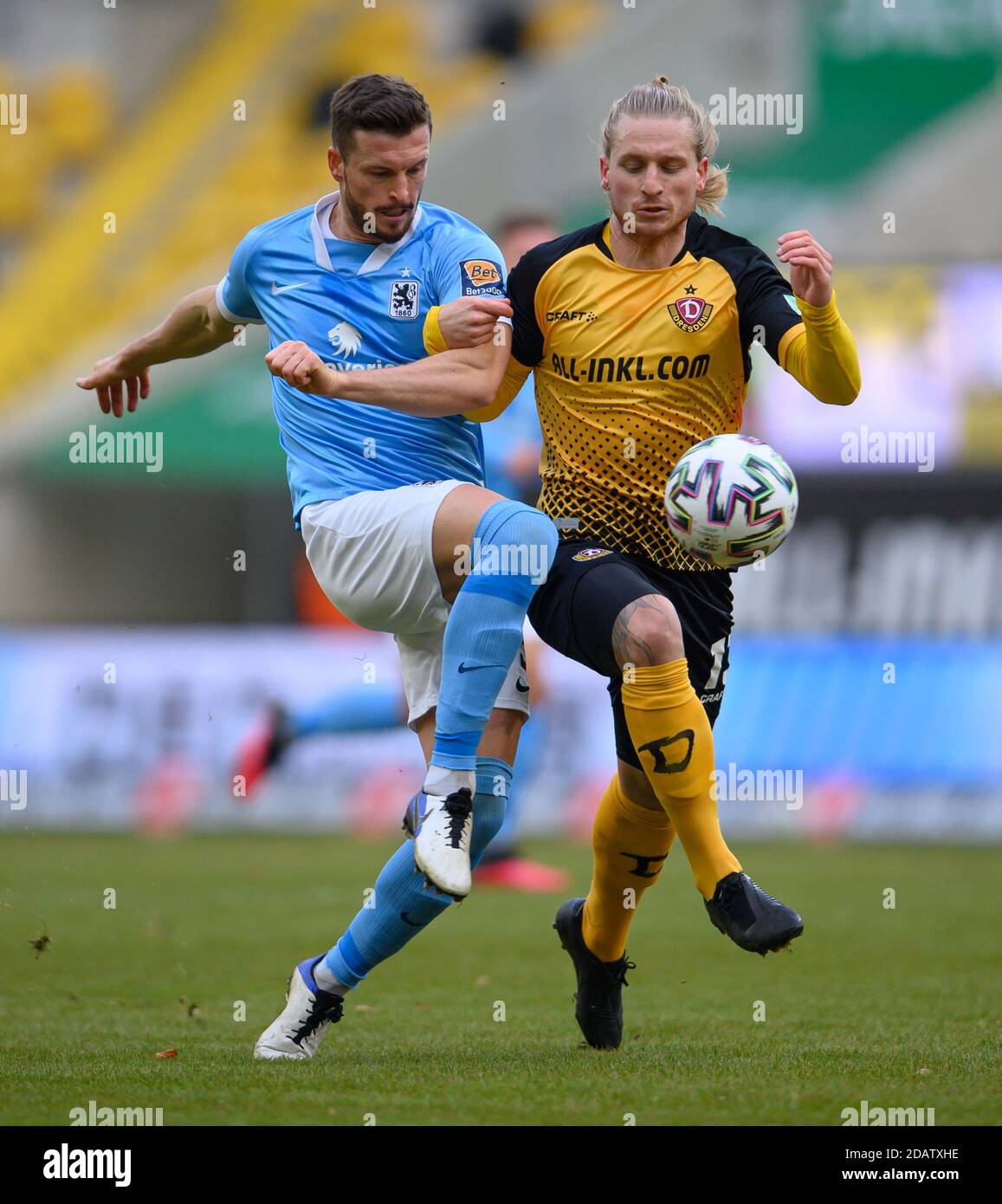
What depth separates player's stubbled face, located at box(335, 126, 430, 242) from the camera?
4766 millimetres

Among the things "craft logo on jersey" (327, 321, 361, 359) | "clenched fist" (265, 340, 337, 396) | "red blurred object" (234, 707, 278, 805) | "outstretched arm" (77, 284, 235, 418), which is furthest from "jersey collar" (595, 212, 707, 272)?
"red blurred object" (234, 707, 278, 805)

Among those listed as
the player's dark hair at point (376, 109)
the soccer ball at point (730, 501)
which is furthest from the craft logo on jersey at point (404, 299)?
the soccer ball at point (730, 501)

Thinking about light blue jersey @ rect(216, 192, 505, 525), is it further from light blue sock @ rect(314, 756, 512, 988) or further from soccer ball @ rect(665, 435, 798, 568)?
light blue sock @ rect(314, 756, 512, 988)

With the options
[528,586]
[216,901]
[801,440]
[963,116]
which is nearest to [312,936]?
[216,901]

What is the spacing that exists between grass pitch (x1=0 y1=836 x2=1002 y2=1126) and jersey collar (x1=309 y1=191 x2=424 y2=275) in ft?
7.04

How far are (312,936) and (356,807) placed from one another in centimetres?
516

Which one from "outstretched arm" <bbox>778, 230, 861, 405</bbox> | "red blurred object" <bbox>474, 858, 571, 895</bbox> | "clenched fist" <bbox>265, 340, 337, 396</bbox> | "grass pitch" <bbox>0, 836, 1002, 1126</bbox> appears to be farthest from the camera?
"red blurred object" <bbox>474, 858, 571, 895</bbox>

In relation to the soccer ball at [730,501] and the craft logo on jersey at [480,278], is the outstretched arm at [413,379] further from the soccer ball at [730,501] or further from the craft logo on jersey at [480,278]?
the soccer ball at [730,501]

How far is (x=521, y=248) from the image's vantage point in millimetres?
8188

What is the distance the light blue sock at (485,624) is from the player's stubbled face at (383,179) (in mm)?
898

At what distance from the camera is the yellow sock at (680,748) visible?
179 inches

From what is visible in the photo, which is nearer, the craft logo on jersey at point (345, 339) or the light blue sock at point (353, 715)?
the craft logo on jersey at point (345, 339)

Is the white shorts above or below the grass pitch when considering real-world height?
above

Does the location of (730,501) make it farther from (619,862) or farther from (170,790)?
(170,790)
